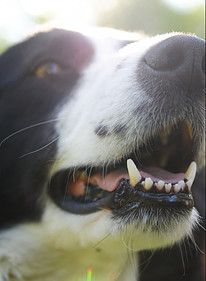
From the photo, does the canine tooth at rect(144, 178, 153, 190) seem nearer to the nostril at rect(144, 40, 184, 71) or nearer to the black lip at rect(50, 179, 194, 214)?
the black lip at rect(50, 179, 194, 214)

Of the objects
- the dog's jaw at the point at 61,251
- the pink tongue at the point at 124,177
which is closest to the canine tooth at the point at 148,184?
the pink tongue at the point at 124,177

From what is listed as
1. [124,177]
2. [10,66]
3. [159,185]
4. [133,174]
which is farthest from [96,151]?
[10,66]

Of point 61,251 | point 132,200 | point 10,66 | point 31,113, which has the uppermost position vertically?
point 10,66

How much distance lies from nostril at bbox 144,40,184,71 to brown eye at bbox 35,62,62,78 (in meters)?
0.75

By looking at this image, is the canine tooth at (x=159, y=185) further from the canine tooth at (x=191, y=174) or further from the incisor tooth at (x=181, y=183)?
the canine tooth at (x=191, y=174)

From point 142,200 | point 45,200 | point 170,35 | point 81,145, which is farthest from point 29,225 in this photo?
point 170,35

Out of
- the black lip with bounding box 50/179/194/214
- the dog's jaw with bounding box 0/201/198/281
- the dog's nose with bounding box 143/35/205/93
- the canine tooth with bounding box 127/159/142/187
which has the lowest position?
the dog's jaw with bounding box 0/201/198/281

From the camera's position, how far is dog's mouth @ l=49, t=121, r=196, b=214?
2.33 metres

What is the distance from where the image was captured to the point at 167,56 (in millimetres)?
2438

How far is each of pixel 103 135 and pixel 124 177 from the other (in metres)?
0.25

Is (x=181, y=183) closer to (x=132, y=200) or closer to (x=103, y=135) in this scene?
(x=132, y=200)

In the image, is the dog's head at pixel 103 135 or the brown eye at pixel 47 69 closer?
the dog's head at pixel 103 135

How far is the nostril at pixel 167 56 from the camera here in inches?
95.5

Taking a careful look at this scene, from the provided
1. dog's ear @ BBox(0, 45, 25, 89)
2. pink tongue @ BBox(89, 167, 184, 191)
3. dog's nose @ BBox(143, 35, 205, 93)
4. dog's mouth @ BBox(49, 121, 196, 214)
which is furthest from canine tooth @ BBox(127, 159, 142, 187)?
dog's ear @ BBox(0, 45, 25, 89)
